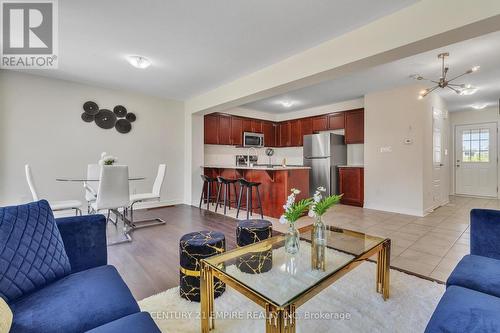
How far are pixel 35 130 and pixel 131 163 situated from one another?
5.21ft

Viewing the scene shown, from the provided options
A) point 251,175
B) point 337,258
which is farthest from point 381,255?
point 251,175

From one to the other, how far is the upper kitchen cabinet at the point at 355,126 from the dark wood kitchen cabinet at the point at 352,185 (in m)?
0.71

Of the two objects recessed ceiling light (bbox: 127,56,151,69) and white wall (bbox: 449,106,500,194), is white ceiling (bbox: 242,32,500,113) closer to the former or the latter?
white wall (bbox: 449,106,500,194)

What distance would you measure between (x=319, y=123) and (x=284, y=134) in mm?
1305

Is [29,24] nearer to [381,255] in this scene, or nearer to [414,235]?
[381,255]

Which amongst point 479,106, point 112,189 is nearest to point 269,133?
point 112,189

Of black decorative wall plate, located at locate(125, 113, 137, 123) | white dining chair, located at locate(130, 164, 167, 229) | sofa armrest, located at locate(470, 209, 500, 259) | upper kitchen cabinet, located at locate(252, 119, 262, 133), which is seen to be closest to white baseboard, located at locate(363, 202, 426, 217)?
sofa armrest, located at locate(470, 209, 500, 259)

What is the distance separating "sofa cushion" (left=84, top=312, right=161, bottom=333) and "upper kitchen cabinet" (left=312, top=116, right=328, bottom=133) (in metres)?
5.94

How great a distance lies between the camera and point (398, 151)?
4.69 meters

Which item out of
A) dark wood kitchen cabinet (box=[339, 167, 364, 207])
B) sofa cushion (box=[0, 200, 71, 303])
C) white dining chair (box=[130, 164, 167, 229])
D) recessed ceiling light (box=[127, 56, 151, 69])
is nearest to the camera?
sofa cushion (box=[0, 200, 71, 303])

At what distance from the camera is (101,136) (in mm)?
4629

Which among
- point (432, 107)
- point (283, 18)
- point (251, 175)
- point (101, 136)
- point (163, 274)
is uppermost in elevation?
point (283, 18)

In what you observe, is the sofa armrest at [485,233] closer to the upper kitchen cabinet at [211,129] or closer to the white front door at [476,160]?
the upper kitchen cabinet at [211,129]

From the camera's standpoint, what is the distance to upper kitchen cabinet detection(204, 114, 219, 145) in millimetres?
5965
